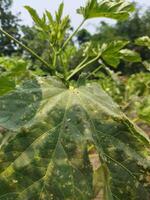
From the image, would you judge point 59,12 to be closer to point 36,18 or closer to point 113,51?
point 36,18

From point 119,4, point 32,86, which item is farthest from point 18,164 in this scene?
point 119,4

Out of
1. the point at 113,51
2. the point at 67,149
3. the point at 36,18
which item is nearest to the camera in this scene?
the point at 67,149

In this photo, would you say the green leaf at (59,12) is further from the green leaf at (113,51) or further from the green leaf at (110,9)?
the green leaf at (113,51)

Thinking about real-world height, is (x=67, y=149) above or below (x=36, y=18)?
below

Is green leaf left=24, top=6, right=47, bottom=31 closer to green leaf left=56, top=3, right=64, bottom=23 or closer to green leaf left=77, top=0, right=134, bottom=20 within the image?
green leaf left=56, top=3, right=64, bottom=23

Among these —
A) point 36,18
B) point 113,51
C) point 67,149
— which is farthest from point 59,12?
point 67,149

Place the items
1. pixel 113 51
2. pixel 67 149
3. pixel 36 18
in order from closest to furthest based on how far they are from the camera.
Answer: pixel 67 149, pixel 36 18, pixel 113 51
